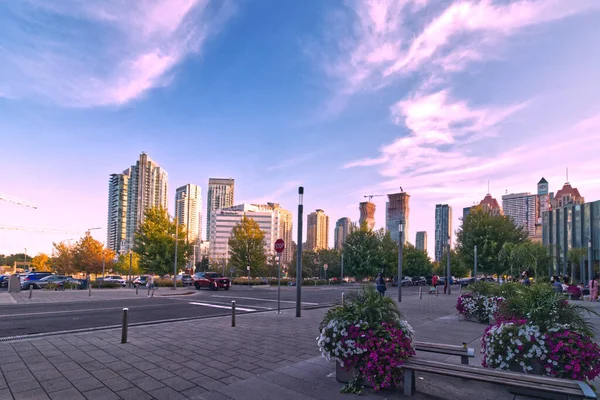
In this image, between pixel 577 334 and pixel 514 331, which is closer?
pixel 577 334

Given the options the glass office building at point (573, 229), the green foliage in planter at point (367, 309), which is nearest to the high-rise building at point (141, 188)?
the glass office building at point (573, 229)

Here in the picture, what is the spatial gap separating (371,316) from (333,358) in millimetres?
820

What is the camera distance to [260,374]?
6.11 metres

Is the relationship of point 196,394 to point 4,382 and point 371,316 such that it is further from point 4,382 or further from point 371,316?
point 4,382

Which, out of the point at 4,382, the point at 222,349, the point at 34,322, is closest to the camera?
the point at 4,382

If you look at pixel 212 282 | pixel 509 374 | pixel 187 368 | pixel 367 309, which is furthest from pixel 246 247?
pixel 509 374

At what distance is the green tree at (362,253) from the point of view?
54000mm

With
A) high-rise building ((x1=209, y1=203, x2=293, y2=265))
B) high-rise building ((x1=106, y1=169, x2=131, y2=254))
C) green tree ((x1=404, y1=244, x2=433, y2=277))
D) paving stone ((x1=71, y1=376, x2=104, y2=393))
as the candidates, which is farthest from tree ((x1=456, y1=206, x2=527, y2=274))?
high-rise building ((x1=209, y1=203, x2=293, y2=265))

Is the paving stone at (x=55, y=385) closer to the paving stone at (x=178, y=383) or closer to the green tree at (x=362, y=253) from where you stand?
the paving stone at (x=178, y=383)

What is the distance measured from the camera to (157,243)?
37594 mm

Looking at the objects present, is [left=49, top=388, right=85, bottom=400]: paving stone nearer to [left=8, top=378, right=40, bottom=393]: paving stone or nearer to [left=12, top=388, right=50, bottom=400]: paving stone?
[left=12, top=388, right=50, bottom=400]: paving stone

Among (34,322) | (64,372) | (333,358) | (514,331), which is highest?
(514,331)

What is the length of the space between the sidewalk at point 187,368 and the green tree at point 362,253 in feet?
145

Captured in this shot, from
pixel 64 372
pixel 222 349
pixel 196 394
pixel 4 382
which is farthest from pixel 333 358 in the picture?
pixel 4 382
